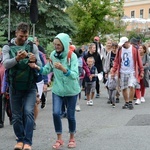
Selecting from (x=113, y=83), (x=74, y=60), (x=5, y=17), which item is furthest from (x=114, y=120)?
(x=5, y=17)

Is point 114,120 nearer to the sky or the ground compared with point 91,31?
nearer to the ground

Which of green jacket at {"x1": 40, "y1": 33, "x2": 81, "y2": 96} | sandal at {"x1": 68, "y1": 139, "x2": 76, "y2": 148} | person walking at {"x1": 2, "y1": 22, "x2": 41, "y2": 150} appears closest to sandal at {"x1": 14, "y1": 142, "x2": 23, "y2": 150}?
person walking at {"x1": 2, "y1": 22, "x2": 41, "y2": 150}

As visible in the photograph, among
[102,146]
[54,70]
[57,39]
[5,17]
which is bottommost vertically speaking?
[102,146]

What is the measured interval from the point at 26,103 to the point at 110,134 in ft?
7.06

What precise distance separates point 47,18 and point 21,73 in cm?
1657

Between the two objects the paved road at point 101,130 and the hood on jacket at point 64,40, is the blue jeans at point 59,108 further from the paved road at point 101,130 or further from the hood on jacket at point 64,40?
the hood on jacket at point 64,40

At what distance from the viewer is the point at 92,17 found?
105ft

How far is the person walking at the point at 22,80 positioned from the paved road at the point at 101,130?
2.05 feet

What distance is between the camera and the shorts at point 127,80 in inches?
448

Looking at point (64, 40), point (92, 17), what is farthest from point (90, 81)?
point (92, 17)

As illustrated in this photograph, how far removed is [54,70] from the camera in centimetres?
698

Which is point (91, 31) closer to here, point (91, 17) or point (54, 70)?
point (91, 17)

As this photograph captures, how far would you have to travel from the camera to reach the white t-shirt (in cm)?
1134

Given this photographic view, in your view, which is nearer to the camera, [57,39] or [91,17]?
[57,39]
